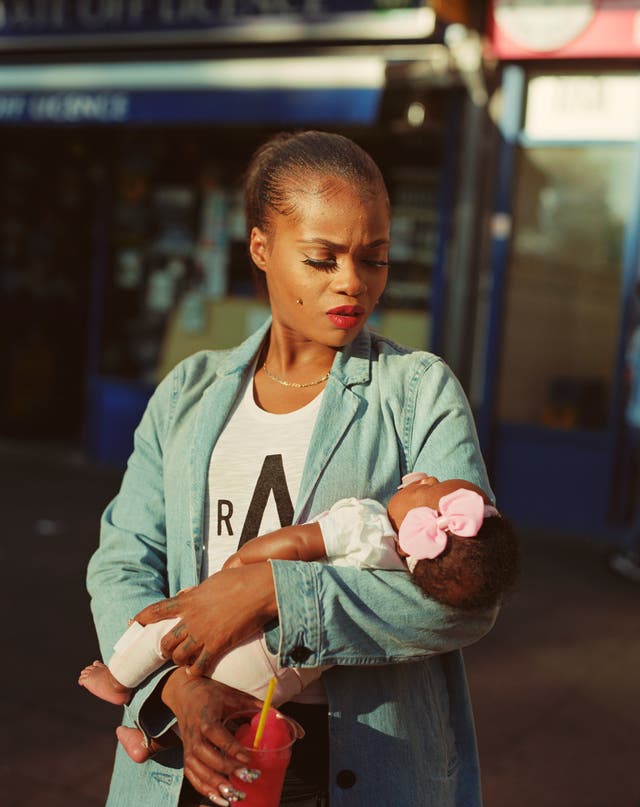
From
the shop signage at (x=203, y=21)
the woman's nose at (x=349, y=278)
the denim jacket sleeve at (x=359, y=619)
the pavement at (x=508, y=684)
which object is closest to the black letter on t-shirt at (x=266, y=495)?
the denim jacket sleeve at (x=359, y=619)

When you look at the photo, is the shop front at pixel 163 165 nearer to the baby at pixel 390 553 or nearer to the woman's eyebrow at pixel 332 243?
the woman's eyebrow at pixel 332 243

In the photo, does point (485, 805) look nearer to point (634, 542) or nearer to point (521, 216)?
point (634, 542)

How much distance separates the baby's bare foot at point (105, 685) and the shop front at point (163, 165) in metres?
6.26

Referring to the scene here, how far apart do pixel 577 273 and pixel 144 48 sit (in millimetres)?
3939

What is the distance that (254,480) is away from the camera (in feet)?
6.18

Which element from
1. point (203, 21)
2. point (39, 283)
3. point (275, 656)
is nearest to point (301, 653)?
point (275, 656)

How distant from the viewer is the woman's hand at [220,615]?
5.42 feet

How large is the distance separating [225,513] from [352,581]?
32cm

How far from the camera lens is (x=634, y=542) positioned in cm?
686

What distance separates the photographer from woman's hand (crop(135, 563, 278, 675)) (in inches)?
65.0

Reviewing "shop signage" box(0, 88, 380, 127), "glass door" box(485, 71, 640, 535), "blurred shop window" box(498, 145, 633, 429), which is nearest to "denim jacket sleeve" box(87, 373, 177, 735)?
"shop signage" box(0, 88, 380, 127)

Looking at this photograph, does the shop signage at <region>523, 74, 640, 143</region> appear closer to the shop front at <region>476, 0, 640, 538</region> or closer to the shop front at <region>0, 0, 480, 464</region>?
the shop front at <region>476, 0, 640, 538</region>

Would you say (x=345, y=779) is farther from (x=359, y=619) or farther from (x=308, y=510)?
(x=308, y=510)

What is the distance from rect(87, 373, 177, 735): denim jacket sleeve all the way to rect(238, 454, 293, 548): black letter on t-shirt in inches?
7.7
